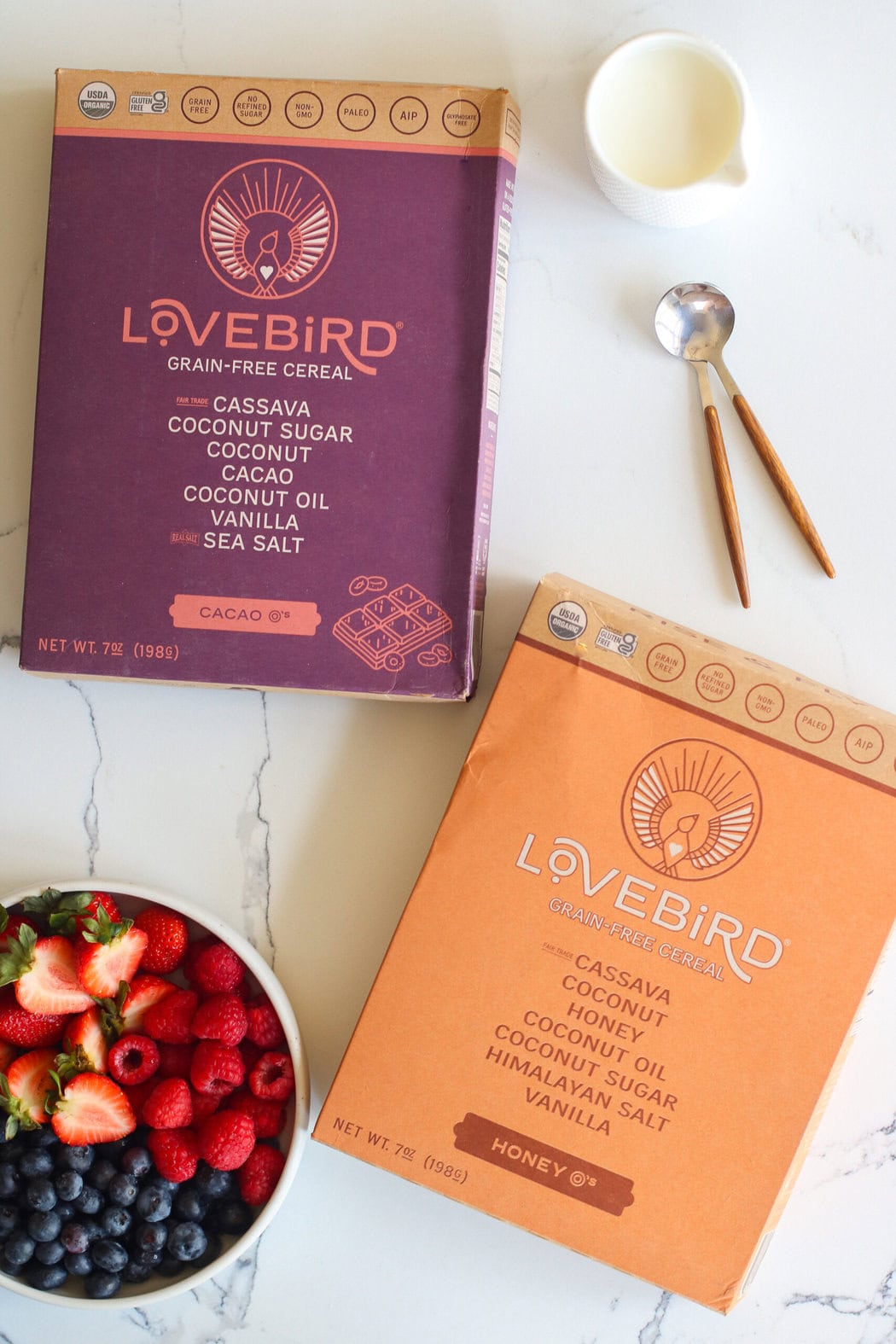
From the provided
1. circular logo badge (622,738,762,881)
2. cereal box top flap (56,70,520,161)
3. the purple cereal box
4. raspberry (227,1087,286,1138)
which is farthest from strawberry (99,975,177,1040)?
cereal box top flap (56,70,520,161)

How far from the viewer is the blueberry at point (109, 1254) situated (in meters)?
0.88

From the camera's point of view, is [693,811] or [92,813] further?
[92,813]

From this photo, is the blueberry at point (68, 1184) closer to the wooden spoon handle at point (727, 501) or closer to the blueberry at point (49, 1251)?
the blueberry at point (49, 1251)

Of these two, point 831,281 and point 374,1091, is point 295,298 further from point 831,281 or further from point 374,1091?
point 374,1091

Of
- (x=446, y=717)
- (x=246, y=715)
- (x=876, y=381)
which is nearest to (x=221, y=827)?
(x=246, y=715)

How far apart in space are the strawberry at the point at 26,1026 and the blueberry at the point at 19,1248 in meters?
0.15

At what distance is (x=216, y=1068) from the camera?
883 millimetres

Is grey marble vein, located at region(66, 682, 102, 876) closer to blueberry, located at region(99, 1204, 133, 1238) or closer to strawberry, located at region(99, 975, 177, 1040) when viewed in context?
strawberry, located at region(99, 975, 177, 1040)

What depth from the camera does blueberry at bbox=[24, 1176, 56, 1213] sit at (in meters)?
0.87

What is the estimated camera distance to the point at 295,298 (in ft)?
2.96

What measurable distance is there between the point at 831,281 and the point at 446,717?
0.53 m

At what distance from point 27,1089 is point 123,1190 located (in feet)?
0.40

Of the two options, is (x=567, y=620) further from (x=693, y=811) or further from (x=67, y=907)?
(x=67, y=907)

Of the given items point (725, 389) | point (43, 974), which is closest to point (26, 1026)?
point (43, 974)
